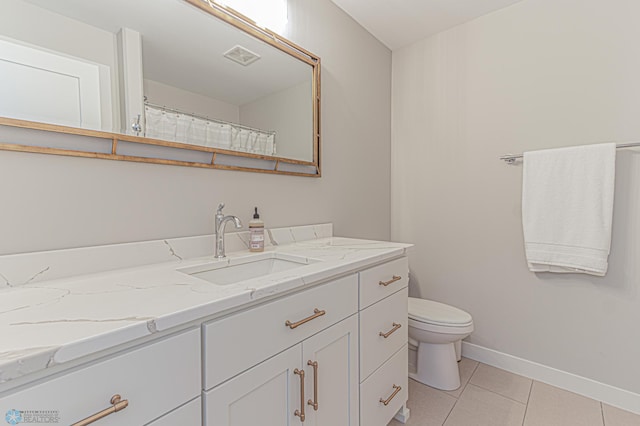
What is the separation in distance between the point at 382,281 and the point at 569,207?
1201 mm

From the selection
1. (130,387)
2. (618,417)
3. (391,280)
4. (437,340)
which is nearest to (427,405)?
(437,340)

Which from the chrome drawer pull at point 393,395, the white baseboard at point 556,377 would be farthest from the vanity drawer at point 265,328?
the white baseboard at point 556,377

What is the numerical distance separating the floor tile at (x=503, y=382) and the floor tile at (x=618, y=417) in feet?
1.05

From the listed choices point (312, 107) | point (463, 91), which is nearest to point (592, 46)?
point (463, 91)

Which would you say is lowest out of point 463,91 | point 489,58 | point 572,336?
point 572,336

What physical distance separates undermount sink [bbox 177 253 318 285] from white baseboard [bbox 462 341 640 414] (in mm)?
1581

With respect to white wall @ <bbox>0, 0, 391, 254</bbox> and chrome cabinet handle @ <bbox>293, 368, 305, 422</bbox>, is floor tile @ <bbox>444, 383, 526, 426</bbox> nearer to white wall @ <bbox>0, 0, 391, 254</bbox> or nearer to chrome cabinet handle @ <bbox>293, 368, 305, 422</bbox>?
chrome cabinet handle @ <bbox>293, 368, 305, 422</bbox>

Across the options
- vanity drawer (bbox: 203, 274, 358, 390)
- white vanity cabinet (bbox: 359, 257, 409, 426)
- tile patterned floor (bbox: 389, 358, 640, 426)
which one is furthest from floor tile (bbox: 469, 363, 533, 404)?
vanity drawer (bbox: 203, 274, 358, 390)

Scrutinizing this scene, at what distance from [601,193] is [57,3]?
7.82 feet

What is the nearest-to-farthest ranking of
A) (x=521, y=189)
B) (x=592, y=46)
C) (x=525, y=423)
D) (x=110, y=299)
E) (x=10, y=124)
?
(x=110, y=299) → (x=10, y=124) → (x=525, y=423) → (x=592, y=46) → (x=521, y=189)

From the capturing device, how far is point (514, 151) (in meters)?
1.82

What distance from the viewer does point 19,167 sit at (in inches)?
31.5

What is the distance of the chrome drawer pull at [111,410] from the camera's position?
18.6 inches

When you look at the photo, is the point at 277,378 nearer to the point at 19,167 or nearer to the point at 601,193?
the point at 19,167
